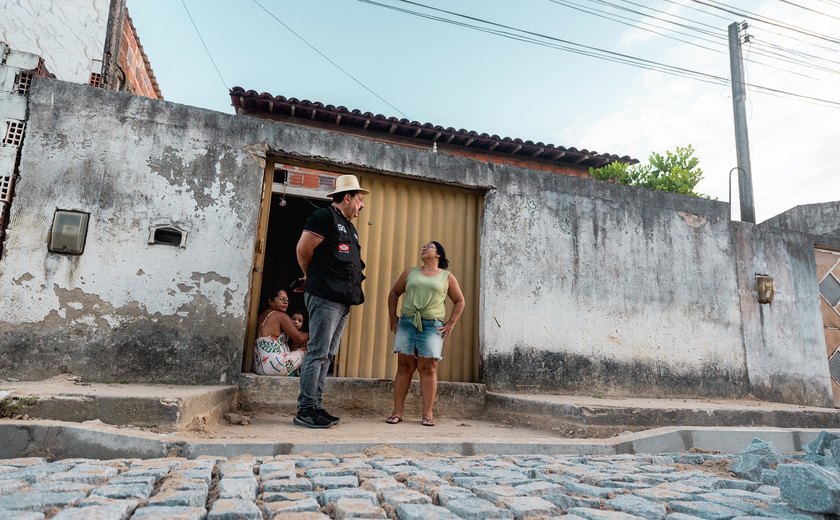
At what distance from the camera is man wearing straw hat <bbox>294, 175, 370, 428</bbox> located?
3.91 m

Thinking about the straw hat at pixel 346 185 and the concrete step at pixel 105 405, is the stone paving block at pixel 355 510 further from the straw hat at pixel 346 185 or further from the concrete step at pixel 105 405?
the straw hat at pixel 346 185

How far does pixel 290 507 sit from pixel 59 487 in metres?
0.85

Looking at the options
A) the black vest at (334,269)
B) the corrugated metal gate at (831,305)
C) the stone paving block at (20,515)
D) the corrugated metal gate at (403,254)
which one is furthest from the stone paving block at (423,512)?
the corrugated metal gate at (831,305)

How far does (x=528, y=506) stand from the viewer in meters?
1.88

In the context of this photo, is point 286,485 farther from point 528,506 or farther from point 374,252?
point 374,252

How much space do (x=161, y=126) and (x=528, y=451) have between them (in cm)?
403

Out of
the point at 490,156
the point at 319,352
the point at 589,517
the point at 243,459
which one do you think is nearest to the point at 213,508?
the point at 243,459

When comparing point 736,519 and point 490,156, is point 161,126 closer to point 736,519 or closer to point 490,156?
point 736,519

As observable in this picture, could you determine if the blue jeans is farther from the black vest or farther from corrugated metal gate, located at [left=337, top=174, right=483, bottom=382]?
corrugated metal gate, located at [left=337, top=174, right=483, bottom=382]

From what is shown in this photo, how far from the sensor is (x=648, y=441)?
3.88m

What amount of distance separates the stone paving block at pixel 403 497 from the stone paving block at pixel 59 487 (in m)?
1.04

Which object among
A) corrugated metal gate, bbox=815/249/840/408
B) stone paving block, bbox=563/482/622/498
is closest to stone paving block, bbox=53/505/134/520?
stone paving block, bbox=563/482/622/498

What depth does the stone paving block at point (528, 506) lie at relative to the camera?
1823mm

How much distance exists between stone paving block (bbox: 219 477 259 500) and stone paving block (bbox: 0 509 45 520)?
53 centimetres
